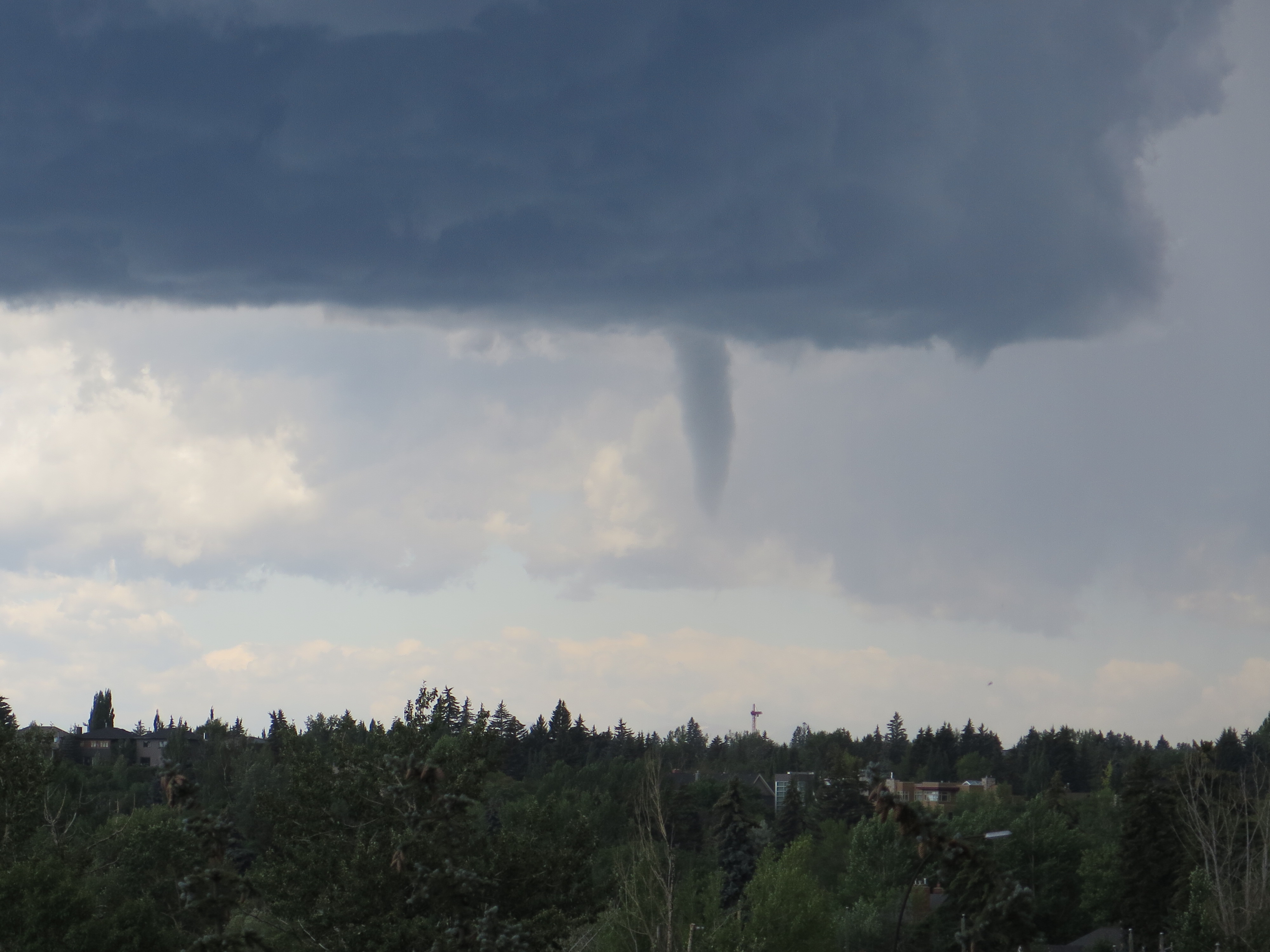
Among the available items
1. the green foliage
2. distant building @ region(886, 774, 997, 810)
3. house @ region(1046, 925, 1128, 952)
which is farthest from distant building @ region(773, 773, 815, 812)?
the green foliage

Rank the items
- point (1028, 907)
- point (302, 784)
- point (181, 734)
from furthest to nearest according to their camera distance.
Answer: point (181, 734) → point (302, 784) → point (1028, 907)

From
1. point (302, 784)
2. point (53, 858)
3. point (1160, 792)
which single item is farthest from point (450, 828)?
point (1160, 792)

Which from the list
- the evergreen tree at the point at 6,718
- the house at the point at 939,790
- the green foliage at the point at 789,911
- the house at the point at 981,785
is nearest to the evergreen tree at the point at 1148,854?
the green foliage at the point at 789,911

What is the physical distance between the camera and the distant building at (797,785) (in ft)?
474

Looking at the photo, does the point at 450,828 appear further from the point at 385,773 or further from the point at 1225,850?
the point at 1225,850

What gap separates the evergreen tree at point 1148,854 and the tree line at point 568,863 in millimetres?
124

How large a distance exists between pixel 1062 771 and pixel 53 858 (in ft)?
550

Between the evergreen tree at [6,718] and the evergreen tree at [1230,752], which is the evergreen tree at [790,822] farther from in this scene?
the evergreen tree at [1230,752]

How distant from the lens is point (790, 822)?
9544cm

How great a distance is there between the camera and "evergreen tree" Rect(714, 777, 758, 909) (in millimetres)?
80625

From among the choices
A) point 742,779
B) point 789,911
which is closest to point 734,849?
point 789,911

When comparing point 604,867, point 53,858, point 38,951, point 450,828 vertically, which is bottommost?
point 604,867

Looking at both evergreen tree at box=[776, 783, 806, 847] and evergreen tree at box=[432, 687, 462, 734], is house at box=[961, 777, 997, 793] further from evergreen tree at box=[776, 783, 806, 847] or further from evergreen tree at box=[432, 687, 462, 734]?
evergreen tree at box=[432, 687, 462, 734]

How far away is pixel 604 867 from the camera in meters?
92.6
